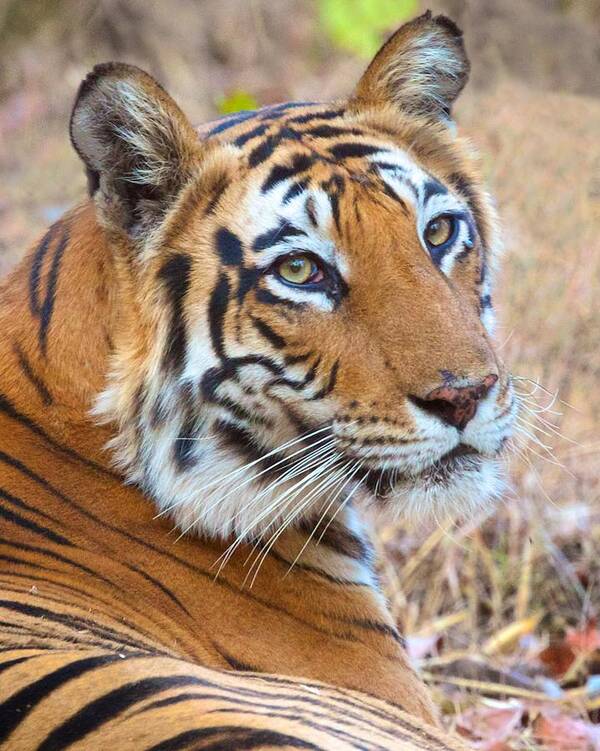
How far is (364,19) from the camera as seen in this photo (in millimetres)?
8164

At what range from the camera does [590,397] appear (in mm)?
4820

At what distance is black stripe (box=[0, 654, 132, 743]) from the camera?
1748 millimetres

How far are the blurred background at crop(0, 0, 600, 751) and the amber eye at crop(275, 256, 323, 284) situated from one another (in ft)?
1.73

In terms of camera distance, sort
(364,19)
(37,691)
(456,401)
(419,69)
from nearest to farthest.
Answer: (37,691)
(456,401)
(419,69)
(364,19)

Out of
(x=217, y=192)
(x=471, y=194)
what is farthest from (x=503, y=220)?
(x=217, y=192)

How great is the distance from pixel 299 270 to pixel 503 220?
11.0 ft

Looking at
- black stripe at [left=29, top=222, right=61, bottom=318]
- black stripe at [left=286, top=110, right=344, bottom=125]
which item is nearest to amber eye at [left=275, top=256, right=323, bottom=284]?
black stripe at [left=286, top=110, right=344, bottom=125]

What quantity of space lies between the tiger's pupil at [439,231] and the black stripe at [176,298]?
19.0 inches

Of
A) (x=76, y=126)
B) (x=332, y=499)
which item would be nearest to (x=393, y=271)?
(x=332, y=499)

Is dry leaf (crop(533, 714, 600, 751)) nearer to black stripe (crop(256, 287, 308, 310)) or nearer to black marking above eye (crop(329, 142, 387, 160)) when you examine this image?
black stripe (crop(256, 287, 308, 310))

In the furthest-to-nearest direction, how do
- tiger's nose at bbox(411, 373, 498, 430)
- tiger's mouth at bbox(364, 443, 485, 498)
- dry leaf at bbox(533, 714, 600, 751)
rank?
dry leaf at bbox(533, 714, 600, 751), tiger's mouth at bbox(364, 443, 485, 498), tiger's nose at bbox(411, 373, 498, 430)

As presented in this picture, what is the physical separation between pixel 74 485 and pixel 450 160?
3.57 feet

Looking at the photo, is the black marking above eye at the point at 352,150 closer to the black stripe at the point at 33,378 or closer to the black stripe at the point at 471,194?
the black stripe at the point at 471,194

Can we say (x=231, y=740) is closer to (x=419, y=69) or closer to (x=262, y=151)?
(x=262, y=151)
